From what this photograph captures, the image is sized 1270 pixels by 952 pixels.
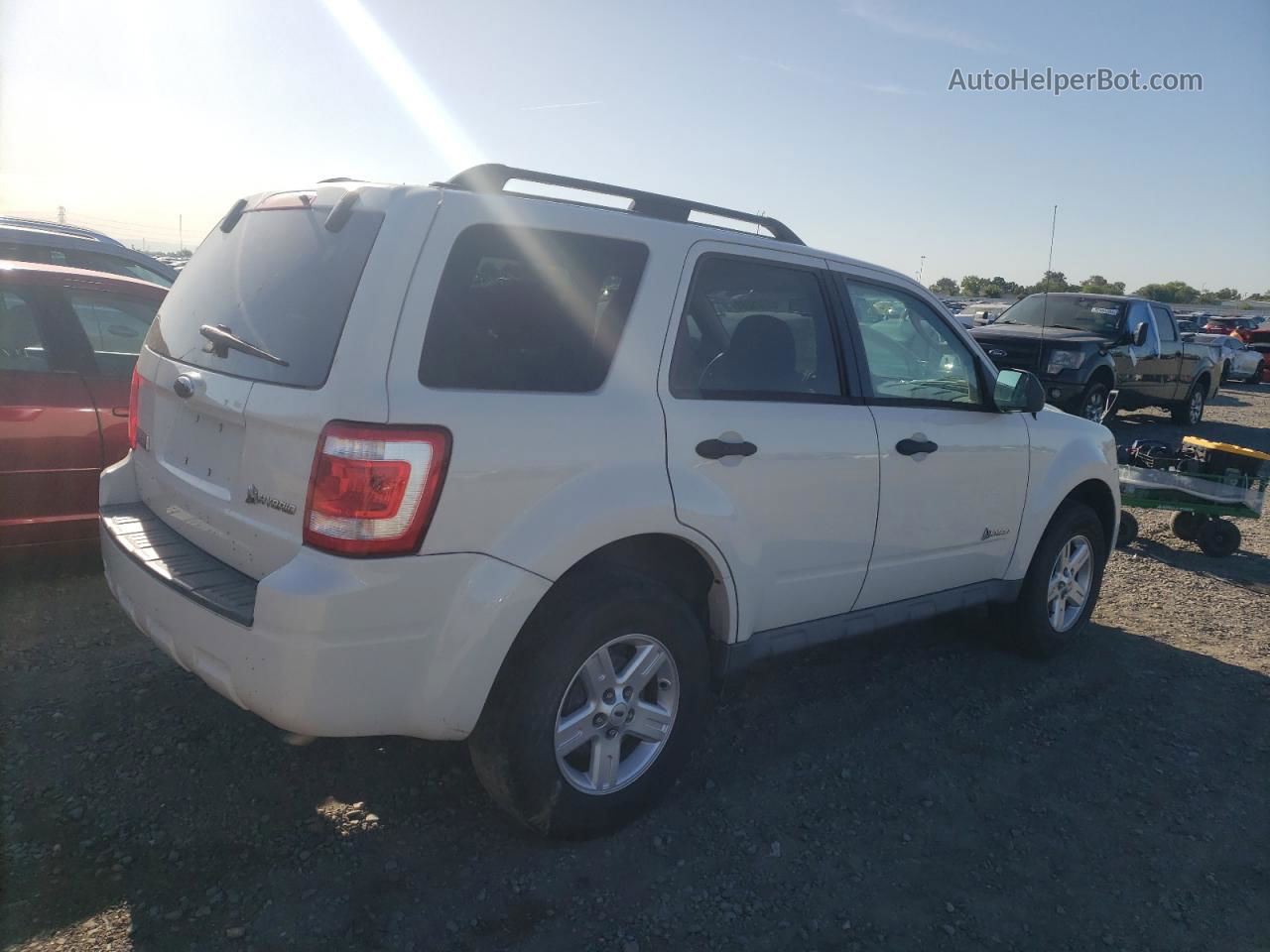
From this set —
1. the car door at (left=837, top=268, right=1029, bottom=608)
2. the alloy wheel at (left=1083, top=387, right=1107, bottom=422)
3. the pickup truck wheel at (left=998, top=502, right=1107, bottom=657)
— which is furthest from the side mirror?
the alloy wheel at (left=1083, top=387, right=1107, bottom=422)

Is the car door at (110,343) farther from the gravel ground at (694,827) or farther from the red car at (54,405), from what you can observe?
the gravel ground at (694,827)

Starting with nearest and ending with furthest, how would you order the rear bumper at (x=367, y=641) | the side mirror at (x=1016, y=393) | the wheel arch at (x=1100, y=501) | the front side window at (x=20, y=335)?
the rear bumper at (x=367, y=641), the side mirror at (x=1016, y=393), the front side window at (x=20, y=335), the wheel arch at (x=1100, y=501)

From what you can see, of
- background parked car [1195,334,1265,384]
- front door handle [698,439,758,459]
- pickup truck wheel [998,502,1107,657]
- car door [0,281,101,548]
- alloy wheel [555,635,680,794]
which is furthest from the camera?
background parked car [1195,334,1265,384]

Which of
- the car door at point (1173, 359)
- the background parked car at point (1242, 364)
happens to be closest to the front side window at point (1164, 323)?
the car door at point (1173, 359)

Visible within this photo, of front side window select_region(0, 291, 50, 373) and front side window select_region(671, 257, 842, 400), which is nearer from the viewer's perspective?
front side window select_region(671, 257, 842, 400)

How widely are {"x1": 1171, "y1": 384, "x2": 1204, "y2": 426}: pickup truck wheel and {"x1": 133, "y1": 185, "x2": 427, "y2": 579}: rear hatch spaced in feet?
49.5

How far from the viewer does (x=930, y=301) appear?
4332 millimetres

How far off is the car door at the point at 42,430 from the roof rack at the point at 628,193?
9.09 feet

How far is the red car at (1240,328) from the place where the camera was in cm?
2777

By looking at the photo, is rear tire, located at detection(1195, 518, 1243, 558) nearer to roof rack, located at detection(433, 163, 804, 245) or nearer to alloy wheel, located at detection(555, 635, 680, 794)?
roof rack, located at detection(433, 163, 804, 245)

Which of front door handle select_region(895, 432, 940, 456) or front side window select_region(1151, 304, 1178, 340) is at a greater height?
front side window select_region(1151, 304, 1178, 340)

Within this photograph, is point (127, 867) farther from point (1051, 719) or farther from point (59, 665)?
point (1051, 719)

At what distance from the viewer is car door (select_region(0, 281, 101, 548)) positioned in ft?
14.8

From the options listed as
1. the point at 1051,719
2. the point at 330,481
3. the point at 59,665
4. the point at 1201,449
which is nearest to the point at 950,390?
the point at 1051,719
